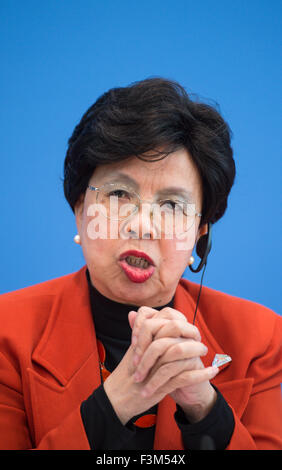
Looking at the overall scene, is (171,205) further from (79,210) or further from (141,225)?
(79,210)

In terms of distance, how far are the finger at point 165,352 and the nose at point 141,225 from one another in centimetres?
29

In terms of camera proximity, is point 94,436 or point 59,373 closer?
point 94,436

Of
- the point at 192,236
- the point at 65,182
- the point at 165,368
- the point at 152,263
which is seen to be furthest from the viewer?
the point at 65,182

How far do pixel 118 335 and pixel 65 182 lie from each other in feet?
1.66

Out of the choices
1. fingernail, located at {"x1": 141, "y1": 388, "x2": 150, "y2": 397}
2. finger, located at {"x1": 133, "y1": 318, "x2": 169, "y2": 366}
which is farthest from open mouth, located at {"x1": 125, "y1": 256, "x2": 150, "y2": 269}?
fingernail, located at {"x1": 141, "y1": 388, "x2": 150, "y2": 397}

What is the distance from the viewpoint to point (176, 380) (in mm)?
1114

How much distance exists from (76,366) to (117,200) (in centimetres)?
47

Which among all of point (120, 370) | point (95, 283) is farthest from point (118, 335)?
point (120, 370)

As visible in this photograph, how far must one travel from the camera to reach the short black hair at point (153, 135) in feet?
4.15

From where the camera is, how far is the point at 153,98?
4.29 ft

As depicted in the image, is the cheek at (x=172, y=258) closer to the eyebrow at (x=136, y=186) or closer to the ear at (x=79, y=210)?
the eyebrow at (x=136, y=186)
